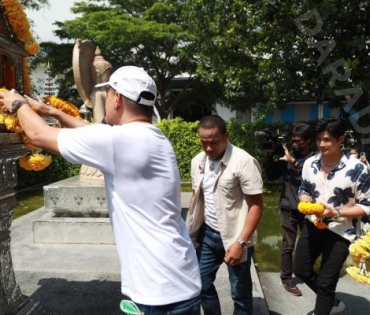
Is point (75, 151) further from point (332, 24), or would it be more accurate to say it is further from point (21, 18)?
point (332, 24)

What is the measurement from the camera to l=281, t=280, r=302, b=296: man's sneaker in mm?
3767

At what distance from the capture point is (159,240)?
1627 mm

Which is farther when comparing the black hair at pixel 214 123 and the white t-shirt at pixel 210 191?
the white t-shirt at pixel 210 191

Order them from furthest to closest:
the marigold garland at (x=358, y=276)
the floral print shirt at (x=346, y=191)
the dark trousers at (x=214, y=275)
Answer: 1. the floral print shirt at (x=346, y=191)
2. the dark trousers at (x=214, y=275)
3. the marigold garland at (x=358, y=276)

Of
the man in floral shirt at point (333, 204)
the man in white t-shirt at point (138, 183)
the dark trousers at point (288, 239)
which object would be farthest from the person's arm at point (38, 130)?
the dark trousers at point (288, 239)

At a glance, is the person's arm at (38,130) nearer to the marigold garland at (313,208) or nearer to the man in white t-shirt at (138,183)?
the man in white t-shirt at (138,183)

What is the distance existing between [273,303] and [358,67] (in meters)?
4.48

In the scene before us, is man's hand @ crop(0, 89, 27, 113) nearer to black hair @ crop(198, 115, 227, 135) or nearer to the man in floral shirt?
black hair @ crop(198, 115, 227, 135)

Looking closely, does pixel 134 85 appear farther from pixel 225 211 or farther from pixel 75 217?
pixel 75 217

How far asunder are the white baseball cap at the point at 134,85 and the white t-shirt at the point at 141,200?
118mm

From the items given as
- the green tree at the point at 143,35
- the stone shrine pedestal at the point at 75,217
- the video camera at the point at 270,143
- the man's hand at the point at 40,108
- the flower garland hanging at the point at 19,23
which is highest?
the green tree at the point at 143,35

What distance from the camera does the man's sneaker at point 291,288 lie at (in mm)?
3767

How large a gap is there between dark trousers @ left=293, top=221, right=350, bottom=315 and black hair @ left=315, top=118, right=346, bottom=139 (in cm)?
71

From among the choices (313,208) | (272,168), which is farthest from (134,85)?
(272,168)
